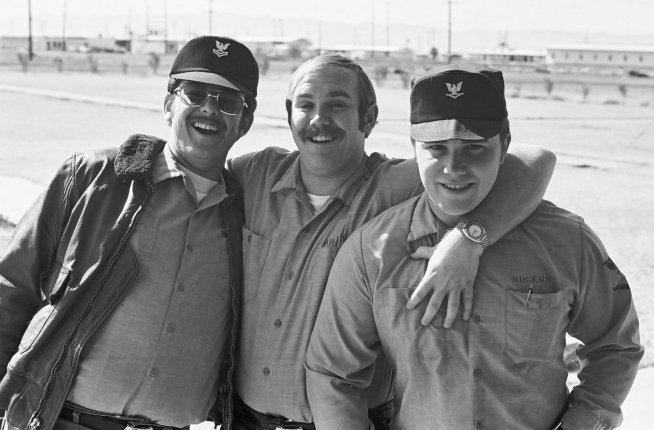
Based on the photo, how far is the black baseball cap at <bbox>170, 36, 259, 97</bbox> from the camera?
336 centimetres

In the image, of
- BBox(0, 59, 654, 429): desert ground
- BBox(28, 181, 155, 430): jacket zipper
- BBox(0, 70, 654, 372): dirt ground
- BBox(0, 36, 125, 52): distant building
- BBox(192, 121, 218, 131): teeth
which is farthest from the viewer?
BBox(0, 36, 125, 52): distant building

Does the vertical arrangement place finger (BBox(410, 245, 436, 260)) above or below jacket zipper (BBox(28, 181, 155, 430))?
above

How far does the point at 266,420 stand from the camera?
3137 mm

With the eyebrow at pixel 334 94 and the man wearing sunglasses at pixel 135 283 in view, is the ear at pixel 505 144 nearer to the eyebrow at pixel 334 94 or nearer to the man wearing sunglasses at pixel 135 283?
the eyebrow at pixel 334 94

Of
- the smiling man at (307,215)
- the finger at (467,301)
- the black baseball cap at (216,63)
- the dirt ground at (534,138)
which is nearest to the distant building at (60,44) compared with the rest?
the dirt ground at (534,138)

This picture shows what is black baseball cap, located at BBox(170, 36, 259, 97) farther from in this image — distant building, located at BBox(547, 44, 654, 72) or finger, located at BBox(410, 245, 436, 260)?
distant building, located at BBox(547, 44, 654, 72)

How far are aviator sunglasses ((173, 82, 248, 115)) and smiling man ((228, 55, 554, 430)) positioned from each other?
0.72 feet

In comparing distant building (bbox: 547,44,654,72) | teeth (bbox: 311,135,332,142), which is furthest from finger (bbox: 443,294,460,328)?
distant building (bbox: 547,44,654,72)

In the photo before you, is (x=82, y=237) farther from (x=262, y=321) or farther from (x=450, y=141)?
(x=450, y=141)

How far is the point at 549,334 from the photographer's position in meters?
2.74

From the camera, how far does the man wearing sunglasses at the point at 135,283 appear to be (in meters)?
3.11

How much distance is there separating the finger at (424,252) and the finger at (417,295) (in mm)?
103

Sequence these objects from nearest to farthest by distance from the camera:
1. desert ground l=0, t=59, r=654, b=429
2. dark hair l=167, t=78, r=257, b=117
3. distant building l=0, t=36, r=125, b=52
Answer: dark hair l=167, t=78, r=257, b=117
desert ground l=0, t=59, r=654, b=429
distant building l=0, t=36, r=125, b=52

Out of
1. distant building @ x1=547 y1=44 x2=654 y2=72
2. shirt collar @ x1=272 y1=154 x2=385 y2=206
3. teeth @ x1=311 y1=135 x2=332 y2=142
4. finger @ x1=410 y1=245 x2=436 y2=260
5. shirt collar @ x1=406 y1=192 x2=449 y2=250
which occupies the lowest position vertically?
finger @ x1=410 y1=245 x2=436 y2=260
